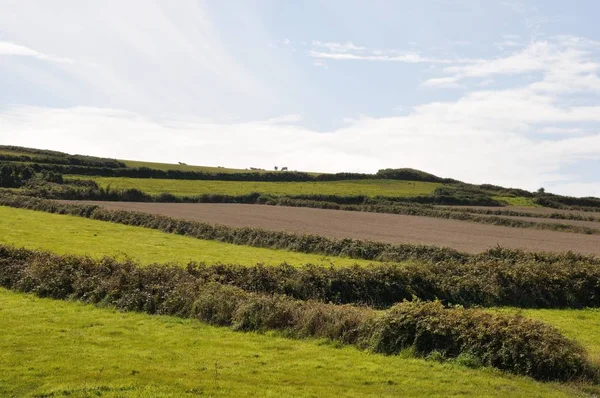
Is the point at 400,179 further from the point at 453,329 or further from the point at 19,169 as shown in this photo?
the point at 453,329

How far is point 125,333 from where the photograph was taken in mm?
20422

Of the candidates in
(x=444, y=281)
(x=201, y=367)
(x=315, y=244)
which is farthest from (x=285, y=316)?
(x=315, y=244)

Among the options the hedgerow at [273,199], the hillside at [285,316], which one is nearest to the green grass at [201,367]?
the hillside at [285,316]

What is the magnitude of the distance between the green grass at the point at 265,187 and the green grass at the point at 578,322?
77657mm

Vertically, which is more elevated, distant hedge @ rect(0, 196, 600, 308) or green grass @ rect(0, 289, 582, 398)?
distant hedge @ rect(0, 196, 600, 308)

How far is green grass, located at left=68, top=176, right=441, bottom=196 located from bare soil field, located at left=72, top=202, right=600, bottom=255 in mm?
23018

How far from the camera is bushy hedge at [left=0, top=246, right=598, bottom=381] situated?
17516mm

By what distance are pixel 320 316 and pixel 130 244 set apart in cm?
2762

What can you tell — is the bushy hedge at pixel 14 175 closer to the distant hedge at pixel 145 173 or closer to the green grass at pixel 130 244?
the distant hedge at pixel 145 173

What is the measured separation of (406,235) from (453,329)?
128 ft

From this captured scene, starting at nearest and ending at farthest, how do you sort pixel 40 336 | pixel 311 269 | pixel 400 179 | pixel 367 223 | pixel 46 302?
pixel 40 336, pixel 46 302, pixel 311 269, pixel 367 223, pixel 400 179

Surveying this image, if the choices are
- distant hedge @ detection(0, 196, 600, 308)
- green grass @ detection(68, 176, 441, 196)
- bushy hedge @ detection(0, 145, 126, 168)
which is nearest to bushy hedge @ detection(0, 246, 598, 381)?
distant hedge @ detection(0, 196, 600, 308)

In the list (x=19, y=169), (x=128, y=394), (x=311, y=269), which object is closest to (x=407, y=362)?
(x=128, y=394)

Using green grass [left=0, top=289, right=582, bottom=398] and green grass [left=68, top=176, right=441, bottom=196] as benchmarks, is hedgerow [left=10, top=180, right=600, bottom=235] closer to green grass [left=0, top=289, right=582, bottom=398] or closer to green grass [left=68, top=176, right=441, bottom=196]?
green grass [left=68, top=176, right=441, bottom=196]
